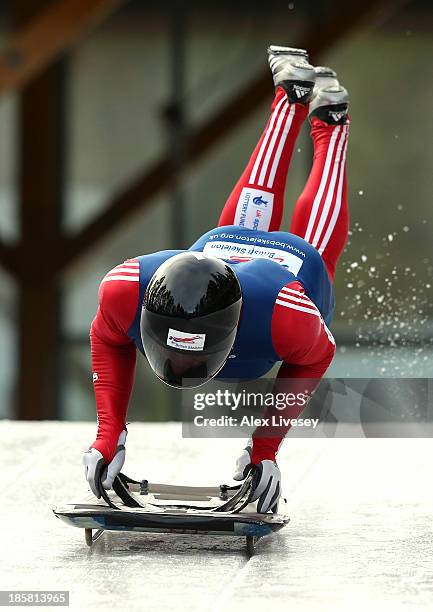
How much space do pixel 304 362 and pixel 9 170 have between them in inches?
279

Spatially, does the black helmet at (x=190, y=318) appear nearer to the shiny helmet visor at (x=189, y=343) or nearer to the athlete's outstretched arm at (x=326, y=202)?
the shiny helmet visor at (x=189, y=343)

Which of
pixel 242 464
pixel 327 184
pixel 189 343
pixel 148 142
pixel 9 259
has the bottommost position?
pixel 9 259

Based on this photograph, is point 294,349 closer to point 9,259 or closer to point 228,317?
point 228,317

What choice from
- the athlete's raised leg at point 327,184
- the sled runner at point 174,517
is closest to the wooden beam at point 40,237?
the athlete's raised leg at point 327,184

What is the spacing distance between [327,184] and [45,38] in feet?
16.4

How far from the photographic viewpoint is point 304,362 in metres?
3.98

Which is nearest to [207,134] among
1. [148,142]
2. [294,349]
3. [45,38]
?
[148,142]

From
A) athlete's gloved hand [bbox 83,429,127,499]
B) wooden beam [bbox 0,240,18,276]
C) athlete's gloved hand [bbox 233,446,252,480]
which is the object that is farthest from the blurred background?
athlete's gloved hand [bbox 83,429,127,499]

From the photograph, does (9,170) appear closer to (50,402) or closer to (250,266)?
(50,402)

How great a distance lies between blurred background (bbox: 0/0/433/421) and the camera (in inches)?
392

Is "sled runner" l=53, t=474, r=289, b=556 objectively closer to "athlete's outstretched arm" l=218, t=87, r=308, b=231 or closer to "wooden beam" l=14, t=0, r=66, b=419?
"athlete's outstretched arm" l=218, t=87, r=308, b=231

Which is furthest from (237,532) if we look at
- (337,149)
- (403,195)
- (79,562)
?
(403,195)

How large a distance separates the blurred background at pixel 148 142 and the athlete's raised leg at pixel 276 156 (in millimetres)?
4493

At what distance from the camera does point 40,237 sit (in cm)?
1065
